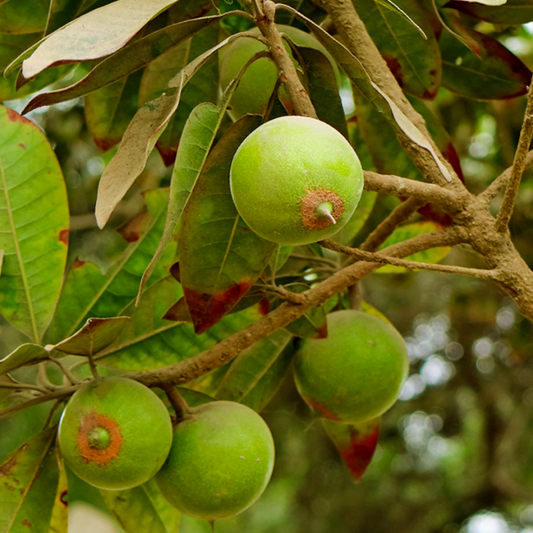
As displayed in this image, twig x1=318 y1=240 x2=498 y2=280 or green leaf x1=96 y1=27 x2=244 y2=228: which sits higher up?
green leaf x1=96 y1=27 x2=244 y2=228

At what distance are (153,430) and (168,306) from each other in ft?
0.98

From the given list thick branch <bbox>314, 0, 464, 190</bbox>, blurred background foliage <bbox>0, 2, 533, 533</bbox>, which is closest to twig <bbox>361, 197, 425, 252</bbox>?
thick branch <bbox>314, 0, 464, 190</bbox>

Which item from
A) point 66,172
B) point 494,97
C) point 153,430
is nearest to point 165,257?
point 153,430

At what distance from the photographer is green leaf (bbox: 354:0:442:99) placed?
1.35 metres

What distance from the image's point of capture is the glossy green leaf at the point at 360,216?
5.38 feet

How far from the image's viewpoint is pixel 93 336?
3.40 ft

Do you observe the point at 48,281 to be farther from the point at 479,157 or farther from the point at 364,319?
the point at 479,157

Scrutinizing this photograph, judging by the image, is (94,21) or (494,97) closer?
(94,21)

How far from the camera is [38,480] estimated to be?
3.88 ft

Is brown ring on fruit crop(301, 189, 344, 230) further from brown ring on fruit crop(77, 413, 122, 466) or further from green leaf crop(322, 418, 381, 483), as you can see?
green leaf crop(322, 418, 381, 483)

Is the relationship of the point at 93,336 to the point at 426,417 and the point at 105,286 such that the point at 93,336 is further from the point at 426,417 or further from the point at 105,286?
the point at 426,417

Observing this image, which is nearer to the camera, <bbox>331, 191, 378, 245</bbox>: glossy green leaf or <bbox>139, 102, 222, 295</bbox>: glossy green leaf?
<bbox>139, 102, 222, 295</bbox>: glossy green leaf

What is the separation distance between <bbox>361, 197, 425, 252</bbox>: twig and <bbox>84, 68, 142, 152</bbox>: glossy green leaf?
0.68m

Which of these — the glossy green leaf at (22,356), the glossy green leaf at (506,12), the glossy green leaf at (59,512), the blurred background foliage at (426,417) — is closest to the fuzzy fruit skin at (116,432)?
the glossy green leaf at (22,356)
